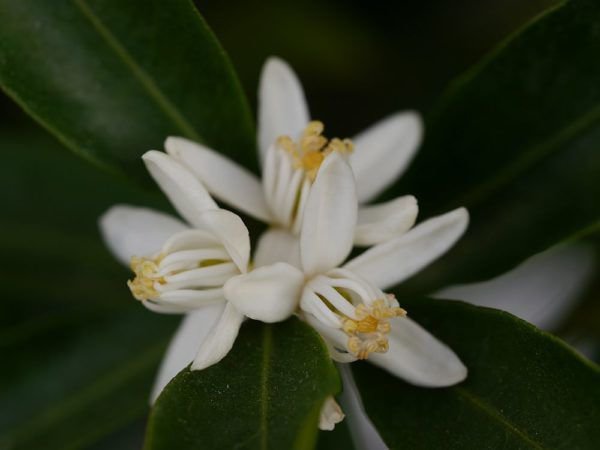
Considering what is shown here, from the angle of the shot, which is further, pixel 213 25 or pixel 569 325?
pixel 213 25

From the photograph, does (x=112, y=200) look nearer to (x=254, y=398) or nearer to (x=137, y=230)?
(x=137, y=230)

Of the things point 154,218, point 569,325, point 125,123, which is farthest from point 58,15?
point 569,325

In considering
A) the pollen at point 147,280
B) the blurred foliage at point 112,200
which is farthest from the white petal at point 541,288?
the pollen at point 147,280

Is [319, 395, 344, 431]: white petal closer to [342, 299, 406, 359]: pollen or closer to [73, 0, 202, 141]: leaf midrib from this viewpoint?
[342, 299, 406, 359]: pollen

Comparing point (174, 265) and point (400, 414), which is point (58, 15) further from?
point (400, 414)

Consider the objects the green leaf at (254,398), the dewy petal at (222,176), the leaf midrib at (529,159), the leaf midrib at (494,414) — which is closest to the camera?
the green leaf at (254,398)

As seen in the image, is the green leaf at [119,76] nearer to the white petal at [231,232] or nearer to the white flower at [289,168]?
the white flower at [289,168]
